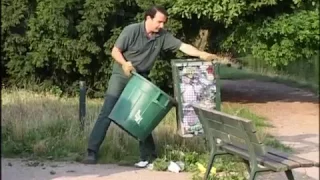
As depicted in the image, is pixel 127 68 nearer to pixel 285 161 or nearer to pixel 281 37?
pixel 285 161

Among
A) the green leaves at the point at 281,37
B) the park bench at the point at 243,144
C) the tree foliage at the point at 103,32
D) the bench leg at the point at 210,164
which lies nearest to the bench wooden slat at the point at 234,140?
the park bench at the point at 243,144

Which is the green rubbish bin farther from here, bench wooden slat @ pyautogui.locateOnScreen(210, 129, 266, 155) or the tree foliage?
the tree foliage

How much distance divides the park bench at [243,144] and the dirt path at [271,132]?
1.43ft

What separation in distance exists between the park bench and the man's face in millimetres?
1213

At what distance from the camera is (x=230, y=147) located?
6.71 meters

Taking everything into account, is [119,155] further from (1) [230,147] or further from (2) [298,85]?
(2) [298,85]

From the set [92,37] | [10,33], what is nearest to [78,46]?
[92,37]

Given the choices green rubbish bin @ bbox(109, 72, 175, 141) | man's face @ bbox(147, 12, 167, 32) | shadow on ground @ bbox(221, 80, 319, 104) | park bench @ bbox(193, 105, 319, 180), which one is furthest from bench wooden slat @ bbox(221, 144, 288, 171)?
shadow on ground @ bbox(221, 80, 319, 104)

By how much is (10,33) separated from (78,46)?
140 cm

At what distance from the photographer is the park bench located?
5949mm

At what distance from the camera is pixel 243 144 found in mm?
6520

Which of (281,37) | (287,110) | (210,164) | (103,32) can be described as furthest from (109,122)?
(287,110)

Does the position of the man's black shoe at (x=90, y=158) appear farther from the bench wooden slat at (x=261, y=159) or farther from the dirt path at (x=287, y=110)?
the dirt path at (x=287, y=110)

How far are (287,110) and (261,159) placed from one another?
8.79 m
